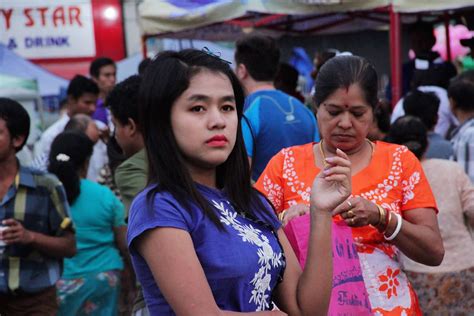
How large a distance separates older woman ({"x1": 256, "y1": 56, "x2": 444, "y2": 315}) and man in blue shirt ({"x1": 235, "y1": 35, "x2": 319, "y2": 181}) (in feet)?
3.95

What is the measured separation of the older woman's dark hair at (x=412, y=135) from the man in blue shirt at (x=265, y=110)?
500 millimetres

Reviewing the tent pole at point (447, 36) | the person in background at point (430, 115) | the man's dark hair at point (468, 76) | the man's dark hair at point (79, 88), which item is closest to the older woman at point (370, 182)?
the person in background at point (430, 115)

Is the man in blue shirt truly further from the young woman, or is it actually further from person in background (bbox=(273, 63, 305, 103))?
person in background (bbox=(273, 63, 305, 103))

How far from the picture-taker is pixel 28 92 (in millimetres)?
11570

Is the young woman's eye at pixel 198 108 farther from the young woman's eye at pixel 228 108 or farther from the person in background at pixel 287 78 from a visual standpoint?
the person in background at pixel 287 78

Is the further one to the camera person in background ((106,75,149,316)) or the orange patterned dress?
person in background ((106,75,149,316))

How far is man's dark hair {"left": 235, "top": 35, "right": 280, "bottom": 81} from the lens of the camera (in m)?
4.92

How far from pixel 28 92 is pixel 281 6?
513 centimetres

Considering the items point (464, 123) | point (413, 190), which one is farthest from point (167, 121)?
point (464, 123)

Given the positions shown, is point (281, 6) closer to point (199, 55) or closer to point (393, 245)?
point (393, 245)

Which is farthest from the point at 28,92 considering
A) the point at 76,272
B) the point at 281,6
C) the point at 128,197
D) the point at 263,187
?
the point at 263,187

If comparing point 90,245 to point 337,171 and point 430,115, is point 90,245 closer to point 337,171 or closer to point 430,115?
point 430,115

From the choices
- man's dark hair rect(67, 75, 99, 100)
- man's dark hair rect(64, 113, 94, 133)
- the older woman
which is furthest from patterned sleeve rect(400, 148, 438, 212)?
man's dark hair rect(67, 75, 99, 100)

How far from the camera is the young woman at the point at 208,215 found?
2.09m
